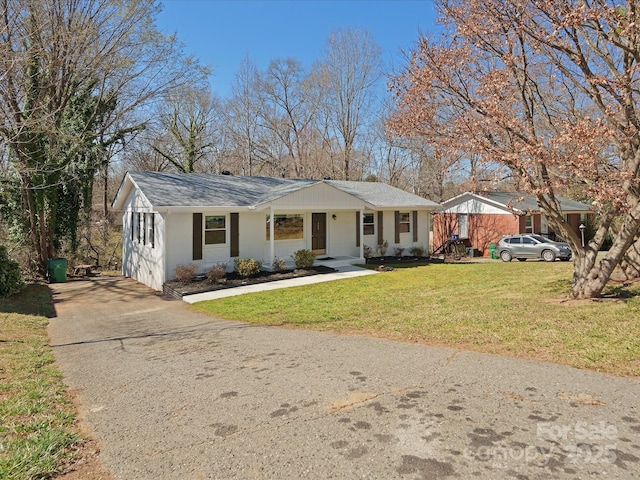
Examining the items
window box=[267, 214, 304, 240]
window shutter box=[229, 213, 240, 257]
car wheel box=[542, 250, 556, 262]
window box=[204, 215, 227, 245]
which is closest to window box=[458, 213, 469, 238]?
car wheel box=[542, 250, 556, 262]

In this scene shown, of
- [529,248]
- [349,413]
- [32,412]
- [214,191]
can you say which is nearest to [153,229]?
[214,191]

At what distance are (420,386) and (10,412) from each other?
4.49 meters

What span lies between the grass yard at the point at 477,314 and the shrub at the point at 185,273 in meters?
2.69

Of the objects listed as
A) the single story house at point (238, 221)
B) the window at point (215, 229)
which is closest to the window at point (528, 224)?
the single story house at point (238, 221)

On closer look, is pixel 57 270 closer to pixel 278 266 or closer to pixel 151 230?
pixel 151 230

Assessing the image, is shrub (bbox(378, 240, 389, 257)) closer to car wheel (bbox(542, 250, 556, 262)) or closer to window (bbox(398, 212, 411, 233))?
window (bbox(398, 212, 411, 233))

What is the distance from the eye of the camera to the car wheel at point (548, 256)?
21.1 meters

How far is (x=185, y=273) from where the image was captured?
14.5m

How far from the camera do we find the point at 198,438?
3.80 m

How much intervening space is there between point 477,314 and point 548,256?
595 inches

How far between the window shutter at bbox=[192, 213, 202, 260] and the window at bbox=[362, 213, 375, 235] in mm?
8683

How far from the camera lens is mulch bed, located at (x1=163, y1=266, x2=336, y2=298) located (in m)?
13.7

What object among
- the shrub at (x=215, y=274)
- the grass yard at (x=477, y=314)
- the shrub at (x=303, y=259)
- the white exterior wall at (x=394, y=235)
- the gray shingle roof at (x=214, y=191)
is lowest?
the grass yard at (x=477, y=314)

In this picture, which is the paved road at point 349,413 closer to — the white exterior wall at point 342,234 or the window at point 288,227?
the window at point 288,227
